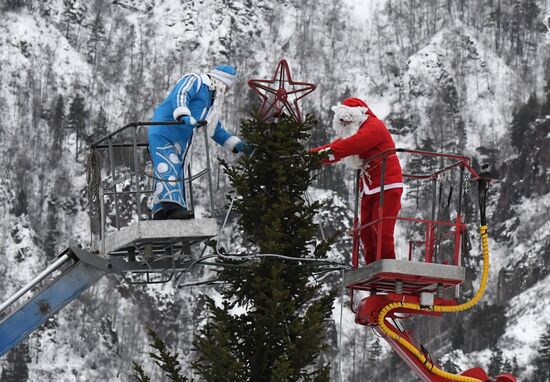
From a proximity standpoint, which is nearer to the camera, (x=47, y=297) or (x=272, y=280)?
(x=47, y=297)

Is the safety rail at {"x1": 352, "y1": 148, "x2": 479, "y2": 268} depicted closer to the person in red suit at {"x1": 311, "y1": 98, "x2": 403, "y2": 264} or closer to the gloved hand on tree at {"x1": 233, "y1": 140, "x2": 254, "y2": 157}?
the person in red suit at {"x1": 311, "y1": 98, "x2": 403, "y2": 264}

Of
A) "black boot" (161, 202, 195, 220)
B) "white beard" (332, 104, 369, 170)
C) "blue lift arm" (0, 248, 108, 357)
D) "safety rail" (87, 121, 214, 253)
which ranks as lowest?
"blue lift arm" (0, 248, 108, 357)

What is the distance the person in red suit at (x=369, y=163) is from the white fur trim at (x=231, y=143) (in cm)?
89

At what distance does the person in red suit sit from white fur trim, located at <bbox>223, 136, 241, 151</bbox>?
0.89m

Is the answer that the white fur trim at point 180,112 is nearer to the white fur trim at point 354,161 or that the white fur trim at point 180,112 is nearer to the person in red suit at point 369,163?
the person in red suit at point 369,163

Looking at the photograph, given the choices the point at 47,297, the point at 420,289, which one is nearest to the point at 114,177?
the point at 47,297

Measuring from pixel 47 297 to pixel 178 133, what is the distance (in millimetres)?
2086

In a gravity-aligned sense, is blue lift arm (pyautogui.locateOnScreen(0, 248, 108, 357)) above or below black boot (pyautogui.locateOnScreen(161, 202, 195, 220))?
below

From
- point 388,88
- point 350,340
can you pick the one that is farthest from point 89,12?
point 350,340

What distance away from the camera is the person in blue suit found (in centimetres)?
1212

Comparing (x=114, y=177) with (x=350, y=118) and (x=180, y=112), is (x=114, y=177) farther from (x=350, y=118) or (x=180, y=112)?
(x=350, y=118)

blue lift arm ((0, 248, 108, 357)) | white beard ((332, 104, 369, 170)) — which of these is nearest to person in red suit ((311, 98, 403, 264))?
white beard ((332, 104, 369, 170))

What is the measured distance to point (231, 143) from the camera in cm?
1318

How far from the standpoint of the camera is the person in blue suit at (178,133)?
12.1 metres
